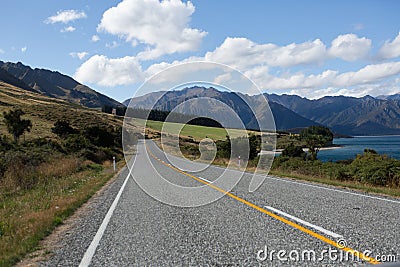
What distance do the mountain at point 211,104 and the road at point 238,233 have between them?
8.47 feet

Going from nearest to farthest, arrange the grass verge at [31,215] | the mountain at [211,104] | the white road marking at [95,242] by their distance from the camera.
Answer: the white road marking at [95,242]
the grass verge at [31,215]
the mountain at [211,104]

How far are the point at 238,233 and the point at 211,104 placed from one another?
22.0 feet

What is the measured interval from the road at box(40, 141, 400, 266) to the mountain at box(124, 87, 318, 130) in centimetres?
258

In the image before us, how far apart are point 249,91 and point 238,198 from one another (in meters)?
3.14

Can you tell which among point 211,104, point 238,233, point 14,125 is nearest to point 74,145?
point 14,125

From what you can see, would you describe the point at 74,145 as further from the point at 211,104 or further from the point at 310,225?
the point at 310,225

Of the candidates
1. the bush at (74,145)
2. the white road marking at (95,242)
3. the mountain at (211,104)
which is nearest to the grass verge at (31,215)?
the white road marking at (95,242)

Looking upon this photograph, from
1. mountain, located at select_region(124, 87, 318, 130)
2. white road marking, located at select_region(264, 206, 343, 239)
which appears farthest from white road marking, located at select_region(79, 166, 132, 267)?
white road marking, located at select_region(264, 206, 343, 239)

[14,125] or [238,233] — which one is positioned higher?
[14,125]

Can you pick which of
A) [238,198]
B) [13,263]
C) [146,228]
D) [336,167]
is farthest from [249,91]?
[336,167]

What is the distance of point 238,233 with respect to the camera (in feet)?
20.1

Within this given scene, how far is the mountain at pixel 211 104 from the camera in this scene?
10.0 metres

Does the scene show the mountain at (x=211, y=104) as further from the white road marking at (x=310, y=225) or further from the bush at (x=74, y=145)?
the bush at (x=74, y=145)

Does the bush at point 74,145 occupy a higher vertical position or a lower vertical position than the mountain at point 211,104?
lower
